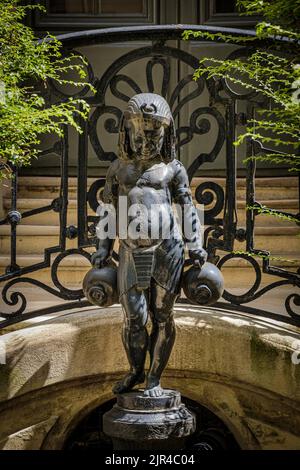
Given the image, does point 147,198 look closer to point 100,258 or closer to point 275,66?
point 100,258

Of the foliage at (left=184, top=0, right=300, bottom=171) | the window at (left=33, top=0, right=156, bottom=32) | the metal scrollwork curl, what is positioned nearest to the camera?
the foliage at (left=184, top=0, right=300, bottom=171)

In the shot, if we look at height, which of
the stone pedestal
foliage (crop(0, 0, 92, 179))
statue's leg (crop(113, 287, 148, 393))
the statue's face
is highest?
foliage (crop(0, 0, 92, 179))

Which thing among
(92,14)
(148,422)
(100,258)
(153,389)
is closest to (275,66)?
(100,258)

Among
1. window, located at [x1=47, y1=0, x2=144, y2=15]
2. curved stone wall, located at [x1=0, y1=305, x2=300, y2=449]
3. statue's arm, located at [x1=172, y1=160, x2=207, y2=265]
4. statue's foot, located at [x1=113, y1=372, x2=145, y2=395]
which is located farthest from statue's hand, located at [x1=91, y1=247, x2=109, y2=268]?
window, located at [x1=47, y1=0, x2=144, y2=15]

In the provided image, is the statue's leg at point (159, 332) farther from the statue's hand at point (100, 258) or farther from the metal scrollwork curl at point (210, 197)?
the metal scrollwork curl at point (210, 197)

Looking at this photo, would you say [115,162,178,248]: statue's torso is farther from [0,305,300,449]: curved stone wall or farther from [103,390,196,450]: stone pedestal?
[0,305,300,449]: curved stone wall

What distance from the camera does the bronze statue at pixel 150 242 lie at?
3.40 metres

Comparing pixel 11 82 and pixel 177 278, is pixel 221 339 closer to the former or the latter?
pixel 177 278

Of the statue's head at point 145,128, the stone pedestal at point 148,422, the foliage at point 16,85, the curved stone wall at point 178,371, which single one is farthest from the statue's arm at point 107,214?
the curved stone wall at point 178,371

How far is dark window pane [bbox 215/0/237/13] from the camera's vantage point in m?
6.57

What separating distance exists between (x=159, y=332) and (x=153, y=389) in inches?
9.1

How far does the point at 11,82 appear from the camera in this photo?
3.78 meters

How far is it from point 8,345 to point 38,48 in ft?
4.56
